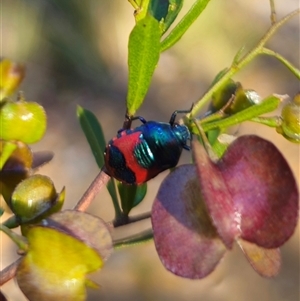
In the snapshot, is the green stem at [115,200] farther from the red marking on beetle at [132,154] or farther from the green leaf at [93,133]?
the red marking on beetle at [132,154]

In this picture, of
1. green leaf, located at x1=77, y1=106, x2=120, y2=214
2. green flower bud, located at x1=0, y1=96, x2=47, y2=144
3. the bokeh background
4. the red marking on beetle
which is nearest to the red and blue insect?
the red marking on beetle

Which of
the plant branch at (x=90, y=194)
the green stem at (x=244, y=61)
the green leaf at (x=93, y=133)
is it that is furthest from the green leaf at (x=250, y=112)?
the green leaf at (x=93, y=133)

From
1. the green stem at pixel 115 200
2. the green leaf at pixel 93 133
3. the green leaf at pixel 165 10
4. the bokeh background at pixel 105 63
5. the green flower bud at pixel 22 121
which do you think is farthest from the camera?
the bokeh background at pixel 105 63

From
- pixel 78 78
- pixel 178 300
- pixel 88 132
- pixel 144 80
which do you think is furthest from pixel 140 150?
pixel 78 78

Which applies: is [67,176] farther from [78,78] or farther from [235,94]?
[235,94]

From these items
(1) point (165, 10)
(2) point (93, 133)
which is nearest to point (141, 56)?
(1) point (165, 10)

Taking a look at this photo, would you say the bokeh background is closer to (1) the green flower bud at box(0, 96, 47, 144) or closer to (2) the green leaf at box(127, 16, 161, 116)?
(2) the green leaf at box(127, 16, 161, 116)

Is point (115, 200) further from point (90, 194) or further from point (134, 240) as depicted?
point (90, 194)

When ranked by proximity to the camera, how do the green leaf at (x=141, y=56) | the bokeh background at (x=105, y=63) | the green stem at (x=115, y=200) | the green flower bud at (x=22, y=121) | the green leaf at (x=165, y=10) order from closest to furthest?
1. the green flower bud at (x=22, y=121)
2. the green leaf at (x=141, y=56)
3. the green leaf at (x=165, y=10)
4. the green stem at (x=115, y=200)
5. the bokeh background at (x=105, y=63)
